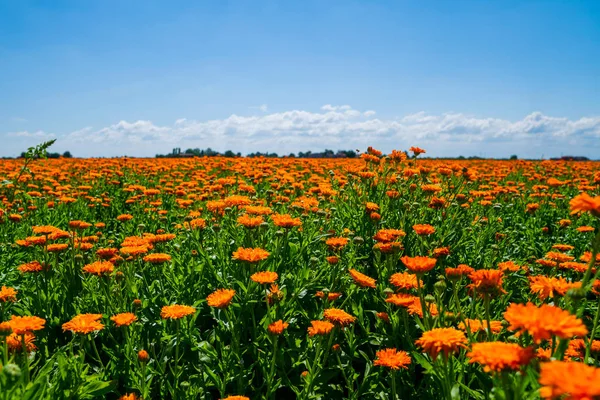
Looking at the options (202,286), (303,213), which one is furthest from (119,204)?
(202,286)

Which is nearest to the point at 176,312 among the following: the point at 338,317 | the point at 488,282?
the point at 338,317

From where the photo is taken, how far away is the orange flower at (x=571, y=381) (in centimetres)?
87

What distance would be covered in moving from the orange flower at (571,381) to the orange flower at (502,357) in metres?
0.16

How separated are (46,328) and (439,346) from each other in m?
2.54

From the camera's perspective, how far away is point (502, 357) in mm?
1146

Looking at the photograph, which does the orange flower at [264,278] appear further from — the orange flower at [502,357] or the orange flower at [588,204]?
the orange flower at [588,204]

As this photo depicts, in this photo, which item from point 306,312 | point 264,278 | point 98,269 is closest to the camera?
point 264,278

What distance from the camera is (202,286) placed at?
2.95m

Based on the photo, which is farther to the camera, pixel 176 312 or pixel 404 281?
pixel 404 281

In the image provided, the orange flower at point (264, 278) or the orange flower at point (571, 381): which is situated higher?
the orange flower at point (571, 381)

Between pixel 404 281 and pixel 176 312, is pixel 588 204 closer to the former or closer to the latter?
pixel 404 281

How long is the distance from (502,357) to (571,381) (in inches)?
10.2

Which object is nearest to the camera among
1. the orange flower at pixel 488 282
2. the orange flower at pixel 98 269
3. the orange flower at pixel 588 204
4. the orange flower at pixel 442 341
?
the orange flower at pixel 588 204

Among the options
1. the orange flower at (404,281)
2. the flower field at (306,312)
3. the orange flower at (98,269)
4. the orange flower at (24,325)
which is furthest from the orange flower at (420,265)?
the orange flower at (98,269)
